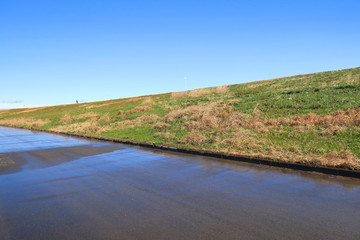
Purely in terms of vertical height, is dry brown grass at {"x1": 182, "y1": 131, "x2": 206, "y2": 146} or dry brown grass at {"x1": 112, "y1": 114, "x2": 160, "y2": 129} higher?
dry brown grass at {"x1": 112, "y1": 114, "x2": 160, "y2": 129}

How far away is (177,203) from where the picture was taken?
610cm

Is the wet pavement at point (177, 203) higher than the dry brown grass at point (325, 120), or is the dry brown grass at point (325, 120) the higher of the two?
the dry brown grass at point (325, 120)

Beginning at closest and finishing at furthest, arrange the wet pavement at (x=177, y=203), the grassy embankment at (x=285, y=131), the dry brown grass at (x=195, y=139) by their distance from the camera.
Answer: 1. the wet pavement at (x=177, y=203)
2. the grassy embankment at (x=285, y=131)
3. the dry brown grass at (x=195, y=139)

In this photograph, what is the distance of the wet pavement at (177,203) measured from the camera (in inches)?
186

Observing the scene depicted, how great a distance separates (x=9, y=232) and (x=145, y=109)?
29.7 metres

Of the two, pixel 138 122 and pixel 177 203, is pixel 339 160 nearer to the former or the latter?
pixel 177 203

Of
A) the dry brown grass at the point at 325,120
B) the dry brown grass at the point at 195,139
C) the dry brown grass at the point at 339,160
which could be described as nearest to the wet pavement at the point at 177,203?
the dry brown grass at the point at 339,160

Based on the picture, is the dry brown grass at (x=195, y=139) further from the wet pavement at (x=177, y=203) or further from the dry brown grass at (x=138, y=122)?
the dry brown grass at (x=138, y=122)

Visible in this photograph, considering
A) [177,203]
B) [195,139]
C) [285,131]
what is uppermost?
[285,131]

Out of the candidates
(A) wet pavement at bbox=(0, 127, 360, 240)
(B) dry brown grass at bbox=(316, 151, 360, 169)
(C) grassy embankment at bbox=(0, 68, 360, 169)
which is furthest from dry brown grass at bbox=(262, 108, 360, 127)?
(A) wet pavement at bbox=(0, 127, 360, 240)

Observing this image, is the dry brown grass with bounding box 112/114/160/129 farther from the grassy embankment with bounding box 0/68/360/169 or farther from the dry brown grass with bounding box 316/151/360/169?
the dry brown grass with bounding box 316/151/360/169

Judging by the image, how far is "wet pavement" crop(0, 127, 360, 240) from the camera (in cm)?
473

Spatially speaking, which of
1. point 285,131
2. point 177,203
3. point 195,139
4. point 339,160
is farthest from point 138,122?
point 177,203

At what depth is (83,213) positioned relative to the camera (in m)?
5.64
